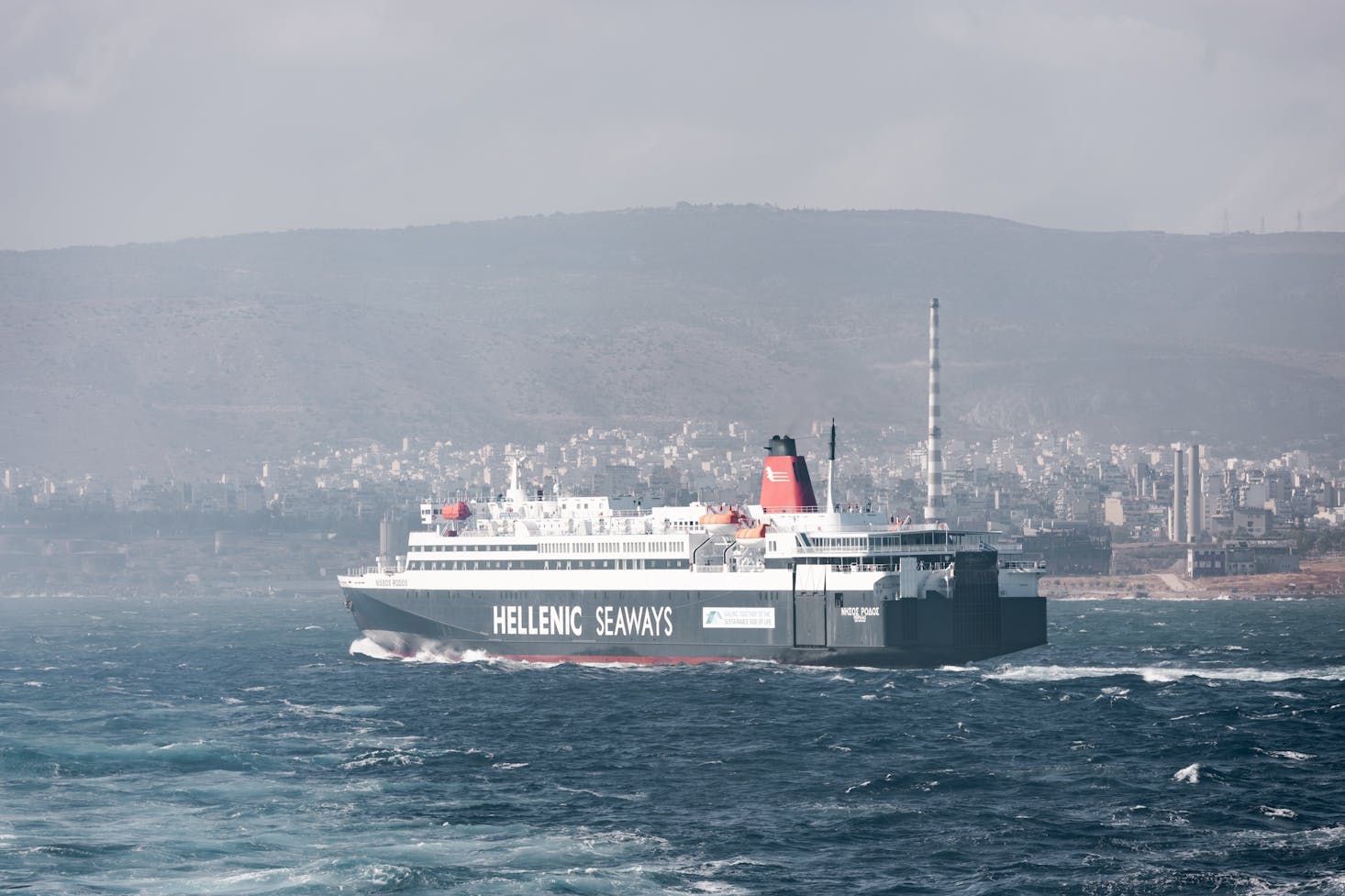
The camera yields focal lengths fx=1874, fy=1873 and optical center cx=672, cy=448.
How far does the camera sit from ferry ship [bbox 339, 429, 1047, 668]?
73.9 m

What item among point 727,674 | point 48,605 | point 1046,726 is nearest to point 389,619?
point 727,674

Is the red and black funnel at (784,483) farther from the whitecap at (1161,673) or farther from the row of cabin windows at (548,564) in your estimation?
the whitecap at (1161,673)

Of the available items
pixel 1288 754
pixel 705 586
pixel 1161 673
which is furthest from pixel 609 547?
pixel 1288 754

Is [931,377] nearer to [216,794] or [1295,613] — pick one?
[1295,613]

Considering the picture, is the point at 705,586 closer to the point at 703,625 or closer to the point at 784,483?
the point at 703,625

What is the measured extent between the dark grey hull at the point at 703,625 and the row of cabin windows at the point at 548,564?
3.92 feet

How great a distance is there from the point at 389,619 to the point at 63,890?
51.3 metres

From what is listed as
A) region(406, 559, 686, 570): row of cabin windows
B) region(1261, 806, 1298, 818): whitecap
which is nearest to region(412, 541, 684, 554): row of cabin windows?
region(406, 559, 686, 570): row of cabin windows

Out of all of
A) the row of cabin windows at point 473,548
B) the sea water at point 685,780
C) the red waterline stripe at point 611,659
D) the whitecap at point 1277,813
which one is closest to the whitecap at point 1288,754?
the sea water at point 685,780

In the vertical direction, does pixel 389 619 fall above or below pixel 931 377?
below

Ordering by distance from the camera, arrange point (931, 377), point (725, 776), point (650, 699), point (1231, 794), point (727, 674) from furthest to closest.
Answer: point (931, 377) < point (727, 674) < point (650, 699) < point (725, 776) < point (1231, 794)

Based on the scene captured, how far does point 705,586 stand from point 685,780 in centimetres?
2926

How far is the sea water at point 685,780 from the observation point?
3897 centimetres

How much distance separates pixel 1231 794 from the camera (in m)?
45.7
